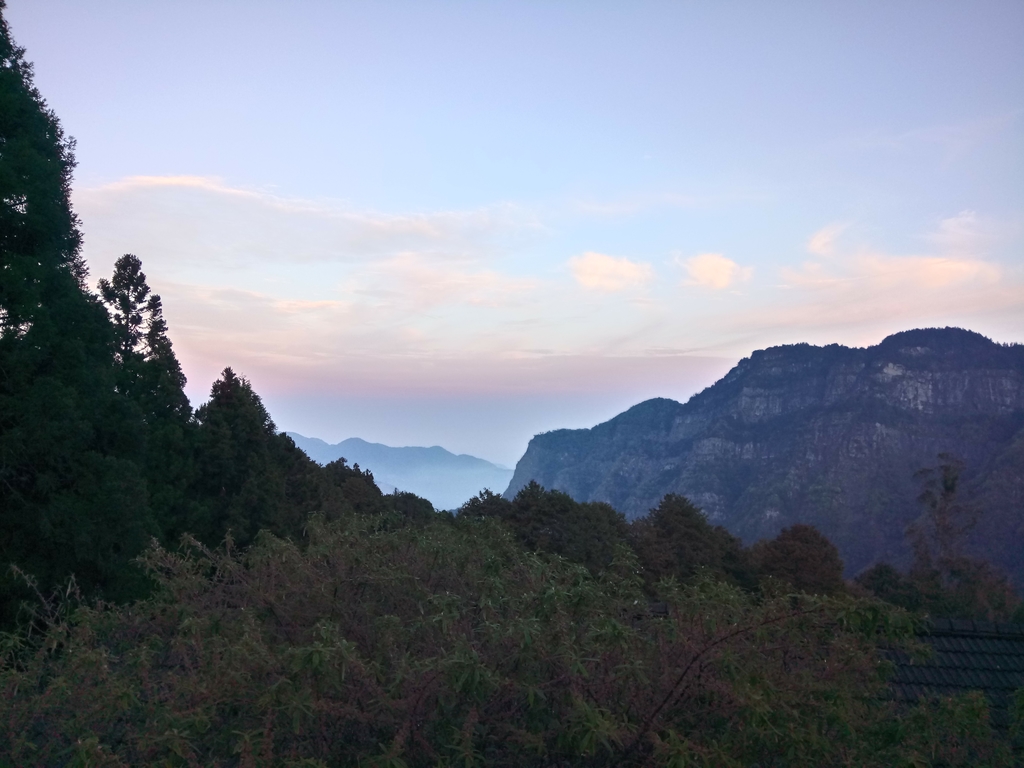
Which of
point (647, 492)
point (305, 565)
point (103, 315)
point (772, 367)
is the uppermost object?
point (772, 367)

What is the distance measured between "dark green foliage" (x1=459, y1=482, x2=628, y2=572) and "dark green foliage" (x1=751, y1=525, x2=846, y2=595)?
6376 millimetres

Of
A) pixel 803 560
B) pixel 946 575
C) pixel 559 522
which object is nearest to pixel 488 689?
pixel 559 522

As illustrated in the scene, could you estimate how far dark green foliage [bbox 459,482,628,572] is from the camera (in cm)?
2752

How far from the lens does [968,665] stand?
8.32 metres

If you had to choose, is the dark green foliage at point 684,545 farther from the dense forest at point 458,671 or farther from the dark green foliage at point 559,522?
the dense forest at point 458,671

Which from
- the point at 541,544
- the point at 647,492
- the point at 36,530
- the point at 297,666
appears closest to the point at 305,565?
the point at 297,666

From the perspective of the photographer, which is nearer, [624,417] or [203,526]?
→ [203,526]

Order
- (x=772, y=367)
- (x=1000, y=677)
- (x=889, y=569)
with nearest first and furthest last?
(x=1000, y=677) → (x=889, y=569) → (x=772, y=367)

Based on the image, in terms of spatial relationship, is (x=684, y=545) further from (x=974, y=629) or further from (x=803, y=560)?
(x=974, y=629)

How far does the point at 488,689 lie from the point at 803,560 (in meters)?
30.6

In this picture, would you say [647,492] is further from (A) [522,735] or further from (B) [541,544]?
(A) [522,735]

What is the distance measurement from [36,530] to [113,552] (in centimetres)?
122

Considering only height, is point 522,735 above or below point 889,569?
above

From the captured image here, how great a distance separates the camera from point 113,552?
1302 centimetres
